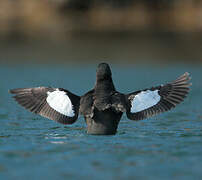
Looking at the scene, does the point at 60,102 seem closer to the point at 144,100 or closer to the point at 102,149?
the point at 144,100

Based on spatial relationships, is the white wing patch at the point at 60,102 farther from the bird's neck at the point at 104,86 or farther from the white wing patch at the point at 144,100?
the white wing patch at the point at 144,100

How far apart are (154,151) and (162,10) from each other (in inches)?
1124

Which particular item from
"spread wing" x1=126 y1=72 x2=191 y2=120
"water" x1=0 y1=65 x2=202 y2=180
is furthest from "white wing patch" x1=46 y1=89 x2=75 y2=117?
"spread wing" x1=126 y1=72 x2=191 y2=120

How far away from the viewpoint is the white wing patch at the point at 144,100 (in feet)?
33.0

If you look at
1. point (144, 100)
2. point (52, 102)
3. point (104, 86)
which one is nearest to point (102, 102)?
point (104, 86)

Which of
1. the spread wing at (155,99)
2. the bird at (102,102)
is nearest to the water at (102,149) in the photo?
the bird at (102,102)

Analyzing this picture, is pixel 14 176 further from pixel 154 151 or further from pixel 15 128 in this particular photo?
pixel 15 128

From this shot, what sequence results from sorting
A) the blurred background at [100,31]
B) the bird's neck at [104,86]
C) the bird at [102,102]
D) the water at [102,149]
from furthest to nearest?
the blurred background at [100,31] < the bird's neck at [104,86] < the bird at [102,102] < the water at [102,149]

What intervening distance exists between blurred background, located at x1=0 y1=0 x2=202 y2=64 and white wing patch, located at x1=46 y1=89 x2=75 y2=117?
2114 cm

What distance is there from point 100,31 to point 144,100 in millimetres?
25534

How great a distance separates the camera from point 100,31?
35.4 meters

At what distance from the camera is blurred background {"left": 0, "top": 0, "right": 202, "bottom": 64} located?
3291 centimetres

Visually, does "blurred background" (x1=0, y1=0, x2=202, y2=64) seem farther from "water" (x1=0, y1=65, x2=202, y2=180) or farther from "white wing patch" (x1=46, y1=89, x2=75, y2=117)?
"white wing patch" (x1=46, y1=89, x2=75, y2=117)

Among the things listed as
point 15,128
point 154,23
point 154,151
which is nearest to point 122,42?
point 154,23
